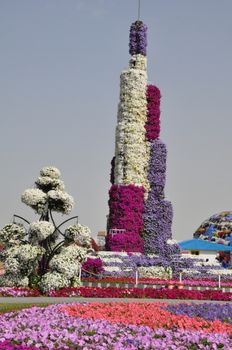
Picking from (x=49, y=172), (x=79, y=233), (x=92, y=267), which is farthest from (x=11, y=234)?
(x=92, y=267)

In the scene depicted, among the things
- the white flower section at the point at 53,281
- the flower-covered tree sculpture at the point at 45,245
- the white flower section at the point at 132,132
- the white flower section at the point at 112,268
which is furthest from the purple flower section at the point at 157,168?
the white flower section at the point at 53,281

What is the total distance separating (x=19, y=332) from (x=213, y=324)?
4.86 meters

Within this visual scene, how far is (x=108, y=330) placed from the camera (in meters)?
13.5

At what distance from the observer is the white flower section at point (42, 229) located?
87.2 ft

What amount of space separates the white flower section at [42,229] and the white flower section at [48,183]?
227cm

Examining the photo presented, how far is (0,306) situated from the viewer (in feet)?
66.7

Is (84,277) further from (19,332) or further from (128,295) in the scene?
(19,332)

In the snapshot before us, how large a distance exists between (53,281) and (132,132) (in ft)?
81.3

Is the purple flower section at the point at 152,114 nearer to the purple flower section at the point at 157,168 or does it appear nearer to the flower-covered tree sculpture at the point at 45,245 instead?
the purple flower section at the point at 157,168

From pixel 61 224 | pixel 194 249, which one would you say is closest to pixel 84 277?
pixel 61 224

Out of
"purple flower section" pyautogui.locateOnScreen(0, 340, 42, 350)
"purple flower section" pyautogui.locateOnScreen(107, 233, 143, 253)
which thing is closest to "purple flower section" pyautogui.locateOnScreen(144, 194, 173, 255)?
"purple flower section" pyautogui.locateOnScreen(107, 233, 143, 253)

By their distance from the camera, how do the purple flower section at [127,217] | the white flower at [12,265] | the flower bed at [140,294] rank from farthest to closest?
the purple flower section at [127,217] → the white flower at [12,265] → the flower bed at [140,294]

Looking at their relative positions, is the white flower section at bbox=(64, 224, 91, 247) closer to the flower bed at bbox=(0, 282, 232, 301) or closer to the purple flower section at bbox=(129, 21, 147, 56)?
Result: the flower bed at bbox=(0, 282, 232, 301)

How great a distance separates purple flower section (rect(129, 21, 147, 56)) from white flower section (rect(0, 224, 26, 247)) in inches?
1081
